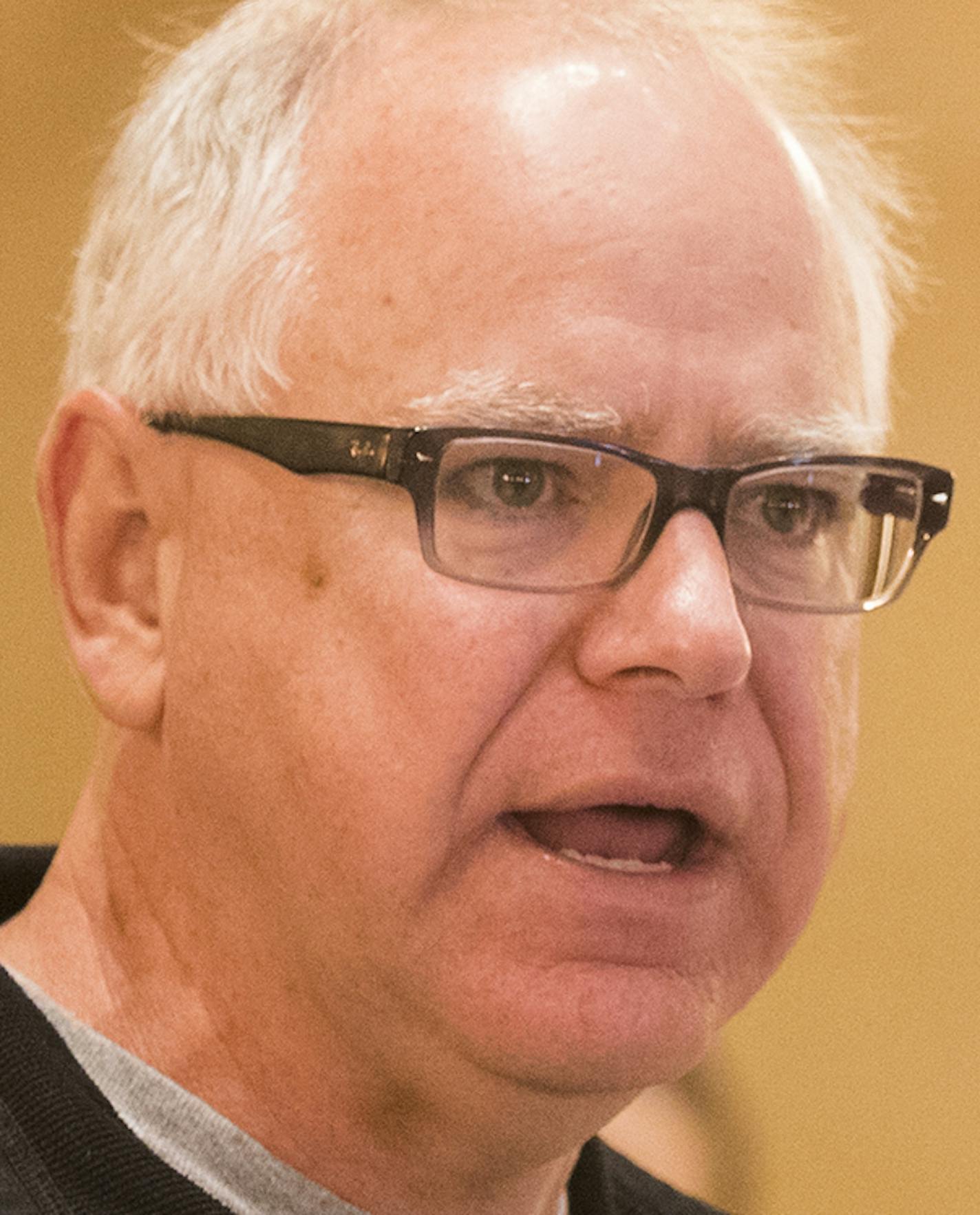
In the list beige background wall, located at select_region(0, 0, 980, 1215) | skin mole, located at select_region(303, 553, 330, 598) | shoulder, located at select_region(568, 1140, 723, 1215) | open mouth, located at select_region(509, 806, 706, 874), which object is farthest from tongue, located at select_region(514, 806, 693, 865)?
beige background wall, located at select_region(0, 0, 980, 1215)

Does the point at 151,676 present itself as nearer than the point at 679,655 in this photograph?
No

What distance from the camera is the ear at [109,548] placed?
1.23m

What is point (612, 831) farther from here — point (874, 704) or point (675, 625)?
point (874, 704)

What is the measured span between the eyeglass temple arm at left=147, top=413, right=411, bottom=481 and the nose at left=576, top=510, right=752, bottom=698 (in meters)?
0.18

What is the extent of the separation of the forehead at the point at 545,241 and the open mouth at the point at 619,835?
0.28 metres

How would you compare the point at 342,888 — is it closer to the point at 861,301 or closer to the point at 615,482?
the point at 615,482

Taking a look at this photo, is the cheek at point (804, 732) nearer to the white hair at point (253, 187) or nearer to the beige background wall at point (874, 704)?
the white hair at point (253, 187)

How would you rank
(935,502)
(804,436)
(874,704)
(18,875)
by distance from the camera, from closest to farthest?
(804,436) → (935,502) → (18,875) → (874,704)

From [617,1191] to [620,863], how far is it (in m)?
0.61

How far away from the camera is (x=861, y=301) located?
135 centimetres

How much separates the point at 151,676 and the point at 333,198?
38 centimetres

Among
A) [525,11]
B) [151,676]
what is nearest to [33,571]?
[151,676]

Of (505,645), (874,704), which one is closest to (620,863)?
(505,645)

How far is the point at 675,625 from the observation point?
42.1 inches
